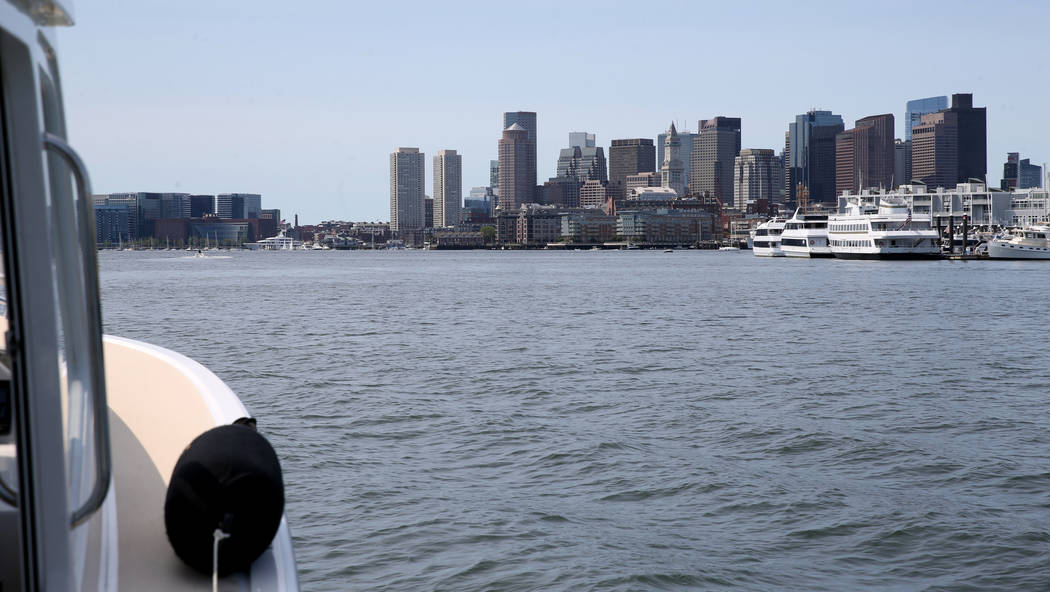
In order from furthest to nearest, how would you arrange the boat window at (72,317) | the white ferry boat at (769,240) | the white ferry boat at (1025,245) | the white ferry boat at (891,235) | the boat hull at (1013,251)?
1. the white ferry boat at (769,240)
2. the white ferry boat at (891,235)
3. the boat hull at (1013,251)
4. the white ferry boat at (1025,245)
5. the boat window at (72,317)

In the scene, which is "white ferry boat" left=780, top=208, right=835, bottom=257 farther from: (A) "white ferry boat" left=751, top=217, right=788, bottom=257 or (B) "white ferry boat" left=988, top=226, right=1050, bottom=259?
(B) "white ferry boat" left=988, top=226, right=1050, bottom=259

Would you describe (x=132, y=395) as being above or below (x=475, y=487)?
A: above

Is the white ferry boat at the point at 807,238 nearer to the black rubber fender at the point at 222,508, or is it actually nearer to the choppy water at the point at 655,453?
the choppy water at the point at 655,453

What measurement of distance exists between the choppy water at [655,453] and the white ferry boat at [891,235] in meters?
74.7

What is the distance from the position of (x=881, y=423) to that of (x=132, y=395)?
1193 cm

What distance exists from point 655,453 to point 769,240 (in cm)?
12715

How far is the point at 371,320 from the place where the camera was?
38.6 metres

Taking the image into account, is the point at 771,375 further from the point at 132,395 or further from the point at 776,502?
the point at 132,395

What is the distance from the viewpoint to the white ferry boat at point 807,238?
119 meters

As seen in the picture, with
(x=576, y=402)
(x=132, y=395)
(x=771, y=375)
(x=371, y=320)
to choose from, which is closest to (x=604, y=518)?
(x=132, y=395)

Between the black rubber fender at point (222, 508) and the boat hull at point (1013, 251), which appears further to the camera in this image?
the boat hull at point (1013, 251)

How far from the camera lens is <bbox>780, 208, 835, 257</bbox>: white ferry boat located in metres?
119

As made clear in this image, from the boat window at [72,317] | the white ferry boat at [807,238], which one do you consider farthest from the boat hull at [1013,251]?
the boat window at [72,317]

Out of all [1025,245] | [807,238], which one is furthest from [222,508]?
[807,238]
